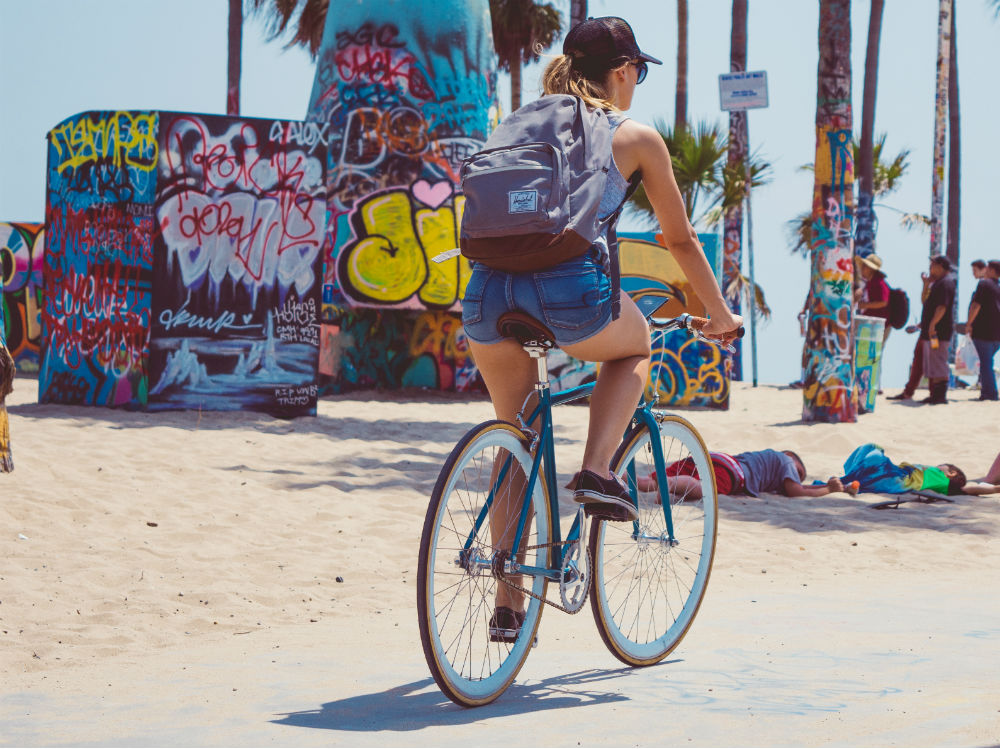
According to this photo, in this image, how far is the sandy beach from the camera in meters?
3.11

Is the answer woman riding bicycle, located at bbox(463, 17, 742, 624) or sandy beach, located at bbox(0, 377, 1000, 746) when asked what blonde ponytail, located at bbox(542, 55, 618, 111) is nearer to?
woman riding bicycle, located at bbox(463, 17, 742, 624)

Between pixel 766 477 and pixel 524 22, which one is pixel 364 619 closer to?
pixel 766 477

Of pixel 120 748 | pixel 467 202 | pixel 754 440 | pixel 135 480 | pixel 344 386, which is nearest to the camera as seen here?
pixel 120 748

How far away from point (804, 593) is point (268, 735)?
3.25m

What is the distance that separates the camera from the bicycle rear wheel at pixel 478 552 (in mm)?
3117

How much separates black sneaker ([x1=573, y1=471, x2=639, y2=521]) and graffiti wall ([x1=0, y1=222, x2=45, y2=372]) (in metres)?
17.8

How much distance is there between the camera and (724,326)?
145 inches

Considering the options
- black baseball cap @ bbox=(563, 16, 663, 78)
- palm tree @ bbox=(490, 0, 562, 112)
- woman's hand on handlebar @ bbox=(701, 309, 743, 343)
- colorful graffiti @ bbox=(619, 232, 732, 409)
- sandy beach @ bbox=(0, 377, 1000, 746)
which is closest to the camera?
sandy beach @ bbox=(0, 377, 1000, 746)

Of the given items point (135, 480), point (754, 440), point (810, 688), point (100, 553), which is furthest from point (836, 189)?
point (810, 688)

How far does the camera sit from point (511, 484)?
3.45m

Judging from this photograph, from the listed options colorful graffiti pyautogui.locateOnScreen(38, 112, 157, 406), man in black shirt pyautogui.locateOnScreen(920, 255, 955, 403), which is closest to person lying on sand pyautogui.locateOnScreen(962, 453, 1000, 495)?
man in black shirt pyautogui.locateOnScreen(920, 255, 955, 403)

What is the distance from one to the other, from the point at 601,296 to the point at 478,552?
2.60 feet

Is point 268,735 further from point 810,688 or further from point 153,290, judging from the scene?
point 153,290

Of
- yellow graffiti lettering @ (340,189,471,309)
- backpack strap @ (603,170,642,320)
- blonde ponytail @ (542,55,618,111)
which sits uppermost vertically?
yellow graffiti lettering @ (340,189,471,309)
